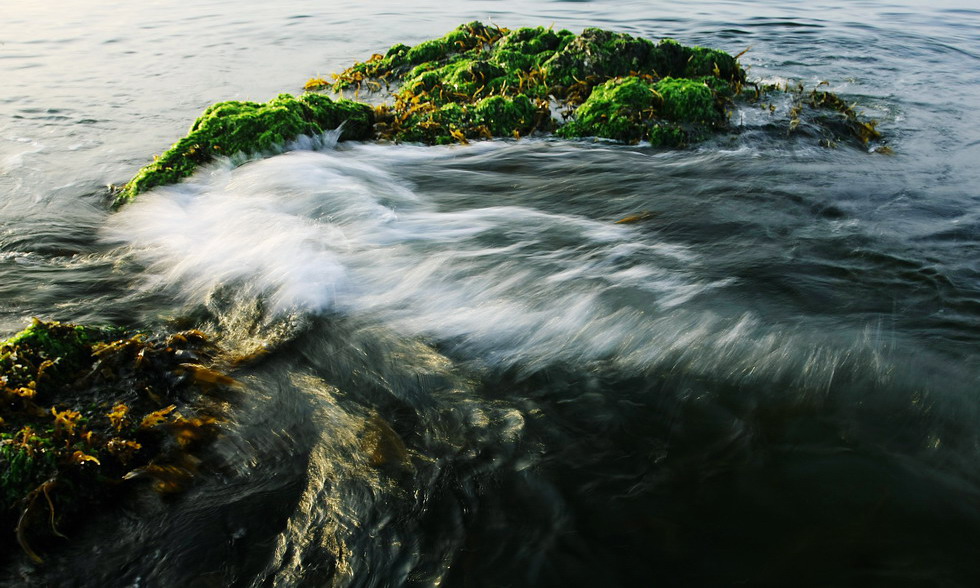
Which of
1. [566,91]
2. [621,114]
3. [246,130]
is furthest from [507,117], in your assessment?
[246,130]

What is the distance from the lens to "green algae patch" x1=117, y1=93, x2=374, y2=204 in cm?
601

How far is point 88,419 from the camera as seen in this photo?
2771 mm

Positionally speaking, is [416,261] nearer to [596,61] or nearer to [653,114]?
[653,114]

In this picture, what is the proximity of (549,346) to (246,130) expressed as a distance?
4.71 m

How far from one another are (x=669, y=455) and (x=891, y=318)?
190 cm

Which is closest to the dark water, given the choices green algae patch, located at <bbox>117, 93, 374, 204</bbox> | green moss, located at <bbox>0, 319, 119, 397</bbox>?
green algae patch, located at <bbox>117, 93, 374, 204</bbox>

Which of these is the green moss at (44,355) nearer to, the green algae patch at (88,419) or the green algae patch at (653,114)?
the green algae patch at (88,419)

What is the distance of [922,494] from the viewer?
2.57 meters

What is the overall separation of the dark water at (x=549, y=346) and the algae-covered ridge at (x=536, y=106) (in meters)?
0.35

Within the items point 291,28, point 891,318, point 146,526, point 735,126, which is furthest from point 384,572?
point 291,28

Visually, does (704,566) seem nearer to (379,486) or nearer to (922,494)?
(922,494)

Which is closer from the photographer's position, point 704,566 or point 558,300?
point 704,566

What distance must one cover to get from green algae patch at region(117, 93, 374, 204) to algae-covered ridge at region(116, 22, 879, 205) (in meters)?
0.01

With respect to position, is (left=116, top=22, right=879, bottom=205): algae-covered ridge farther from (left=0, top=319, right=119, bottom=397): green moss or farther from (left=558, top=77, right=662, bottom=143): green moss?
(left=0, top=319, right=119, bottom=397): green moss
